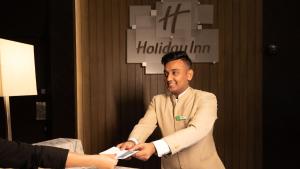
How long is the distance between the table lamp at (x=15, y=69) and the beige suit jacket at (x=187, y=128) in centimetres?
83

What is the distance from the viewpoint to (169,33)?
381 centimetres

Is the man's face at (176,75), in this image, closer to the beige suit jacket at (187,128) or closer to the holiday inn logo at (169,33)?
the beige suit jacket at (187,128)

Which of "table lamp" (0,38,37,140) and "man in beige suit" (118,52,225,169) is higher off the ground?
"table lamp" (0,38,37,140)

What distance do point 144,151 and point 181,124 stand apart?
1.58 feet

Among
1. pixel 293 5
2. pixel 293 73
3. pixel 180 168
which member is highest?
pixel 293 5

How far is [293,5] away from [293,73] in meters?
0.74

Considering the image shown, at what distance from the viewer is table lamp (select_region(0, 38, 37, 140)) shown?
86.7 inches

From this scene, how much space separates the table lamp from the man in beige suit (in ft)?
2.54

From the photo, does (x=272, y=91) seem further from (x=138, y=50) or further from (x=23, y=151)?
(x=23, y=151)

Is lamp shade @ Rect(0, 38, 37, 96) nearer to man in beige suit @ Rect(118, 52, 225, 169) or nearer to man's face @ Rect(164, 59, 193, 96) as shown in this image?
man in beige suit @ Rect(118, 52, 225, 169)

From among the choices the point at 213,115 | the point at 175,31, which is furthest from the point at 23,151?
the point at 175,31

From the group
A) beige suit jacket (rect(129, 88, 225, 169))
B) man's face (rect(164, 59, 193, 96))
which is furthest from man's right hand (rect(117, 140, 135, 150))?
man's face (rect(164, 59, 193, 96))

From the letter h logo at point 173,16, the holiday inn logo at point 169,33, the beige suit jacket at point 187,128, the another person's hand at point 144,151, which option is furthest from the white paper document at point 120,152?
the letter h logo at point 173,16

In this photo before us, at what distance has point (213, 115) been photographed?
8.02 ft
